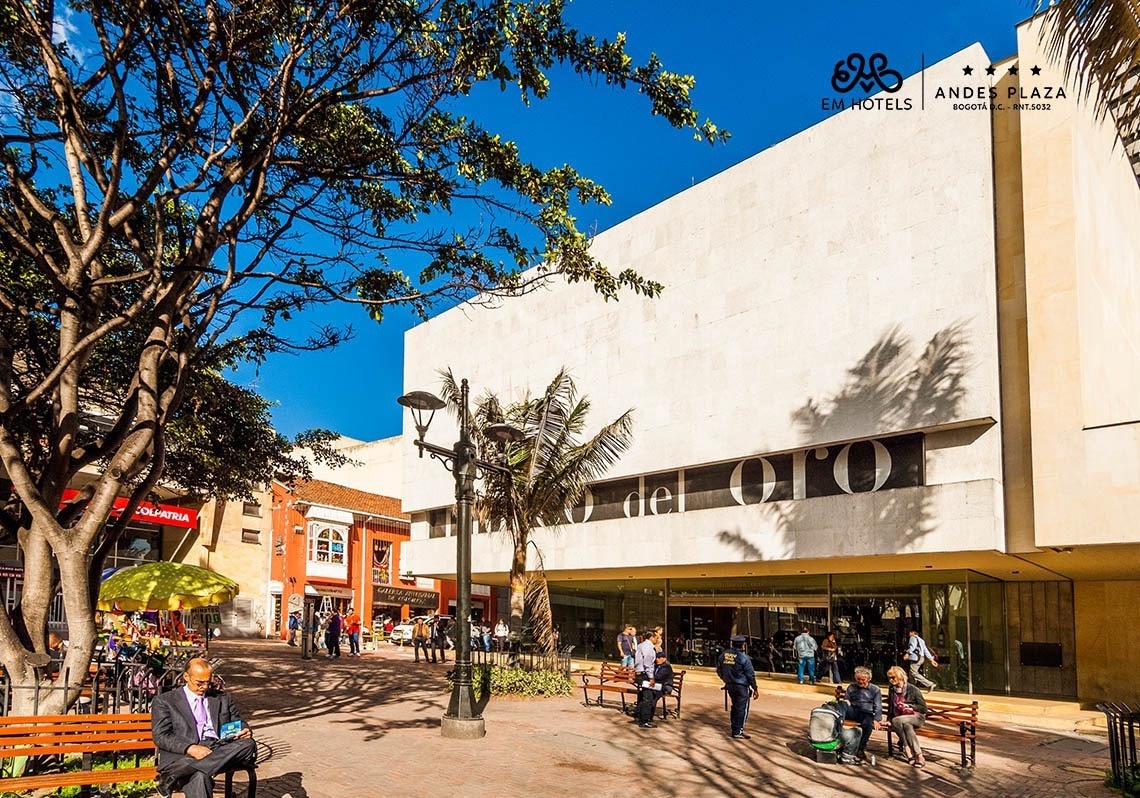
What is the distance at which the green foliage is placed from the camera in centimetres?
1808

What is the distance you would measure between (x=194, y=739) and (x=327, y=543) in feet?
130

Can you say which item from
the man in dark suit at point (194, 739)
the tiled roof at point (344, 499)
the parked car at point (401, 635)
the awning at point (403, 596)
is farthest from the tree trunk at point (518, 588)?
the awning at point (403, 596)

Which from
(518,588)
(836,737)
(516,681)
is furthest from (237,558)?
(836,737)

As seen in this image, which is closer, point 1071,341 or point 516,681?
point 1071,341

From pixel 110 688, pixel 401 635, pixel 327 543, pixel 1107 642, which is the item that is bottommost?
pixel 401 635

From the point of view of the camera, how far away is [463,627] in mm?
13148

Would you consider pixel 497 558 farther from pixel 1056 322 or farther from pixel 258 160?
pixel 258 160

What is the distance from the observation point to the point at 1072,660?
21.5m

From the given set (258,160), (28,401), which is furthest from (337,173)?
(28,401)

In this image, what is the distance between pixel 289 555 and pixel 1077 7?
43.2 m

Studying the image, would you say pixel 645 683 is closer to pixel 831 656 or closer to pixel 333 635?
pixel 831 656

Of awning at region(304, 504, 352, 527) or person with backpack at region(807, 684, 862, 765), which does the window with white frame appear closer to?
awning at region(304, 504, 352, 527)

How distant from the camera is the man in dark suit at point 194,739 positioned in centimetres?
725

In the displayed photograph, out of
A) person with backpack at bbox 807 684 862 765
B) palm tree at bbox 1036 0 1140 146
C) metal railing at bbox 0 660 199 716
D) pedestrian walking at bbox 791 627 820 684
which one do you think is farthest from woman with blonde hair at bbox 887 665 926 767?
pedestrian walking at bbox 791 627 820 684
